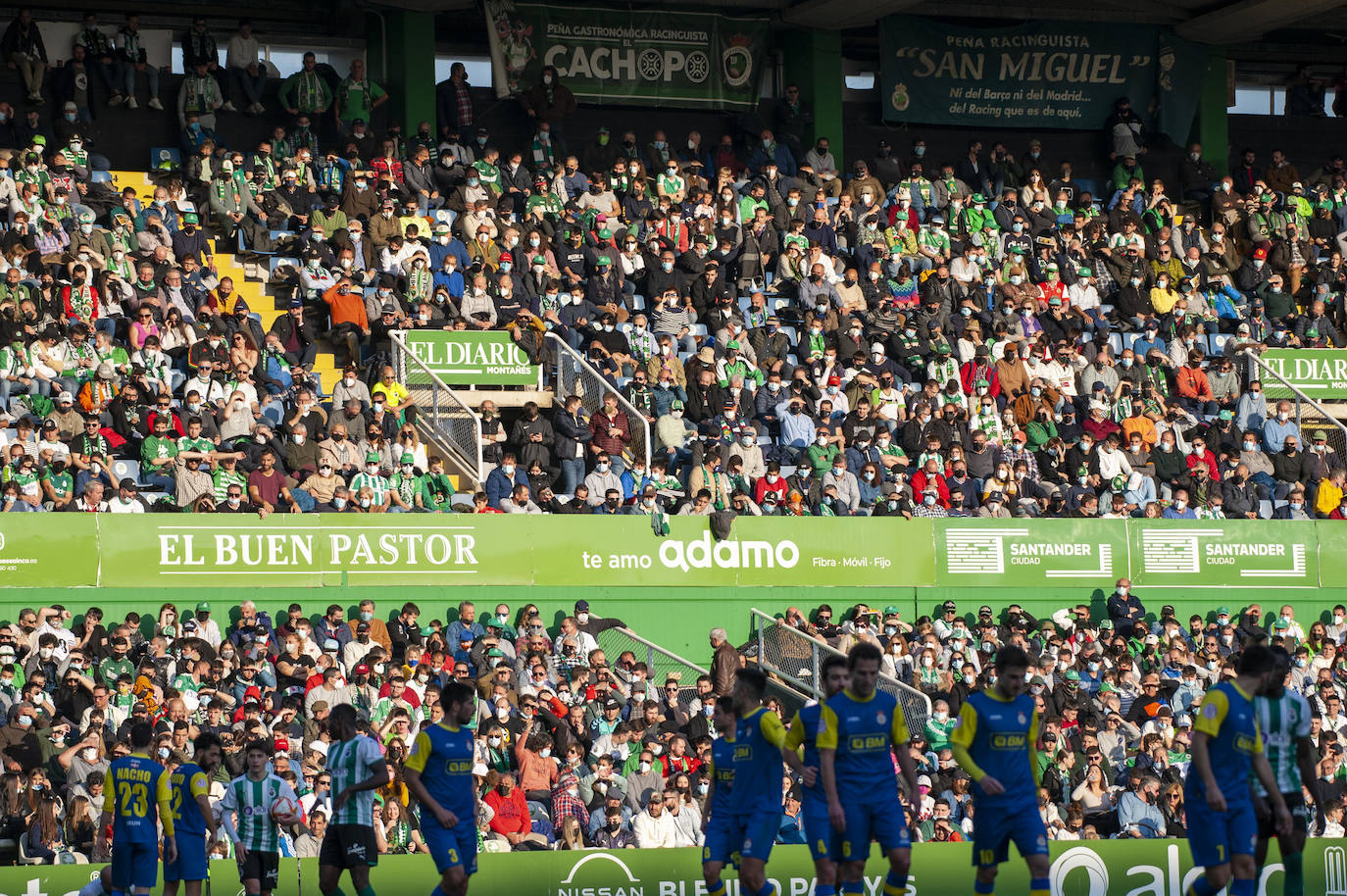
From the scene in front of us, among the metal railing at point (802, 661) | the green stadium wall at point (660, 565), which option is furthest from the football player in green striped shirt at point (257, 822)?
the metal railing at point (802, 661)

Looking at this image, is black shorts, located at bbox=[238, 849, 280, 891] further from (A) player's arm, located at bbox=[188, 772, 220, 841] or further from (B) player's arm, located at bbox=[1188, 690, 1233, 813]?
(B) player's arm, located at bbox=[1188, 690, 1233, 813]

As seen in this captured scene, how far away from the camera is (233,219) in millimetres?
27969

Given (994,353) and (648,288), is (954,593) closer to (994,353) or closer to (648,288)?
(994,353)

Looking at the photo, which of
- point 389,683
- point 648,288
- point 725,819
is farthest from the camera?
point 648,288

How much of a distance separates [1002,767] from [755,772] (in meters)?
1.68

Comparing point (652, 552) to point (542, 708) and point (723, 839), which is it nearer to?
point (542, 708)

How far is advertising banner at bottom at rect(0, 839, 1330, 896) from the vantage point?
1664 centimetres

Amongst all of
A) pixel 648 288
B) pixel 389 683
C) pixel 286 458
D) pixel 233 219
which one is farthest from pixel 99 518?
pixel 648 288

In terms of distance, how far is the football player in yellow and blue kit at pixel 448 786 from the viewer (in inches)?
536

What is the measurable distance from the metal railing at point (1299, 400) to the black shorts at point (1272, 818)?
704 inches

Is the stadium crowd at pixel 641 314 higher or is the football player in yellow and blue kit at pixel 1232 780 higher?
the stadium crowd at pixel 641 314

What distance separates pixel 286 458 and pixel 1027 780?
1306cm

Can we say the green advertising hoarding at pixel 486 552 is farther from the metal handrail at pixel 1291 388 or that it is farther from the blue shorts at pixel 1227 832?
the blue shorts at pixel 1227 832

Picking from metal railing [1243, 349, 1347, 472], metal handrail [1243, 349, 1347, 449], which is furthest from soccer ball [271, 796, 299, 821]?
metal handrail [1243, 349, 1347, 449]
